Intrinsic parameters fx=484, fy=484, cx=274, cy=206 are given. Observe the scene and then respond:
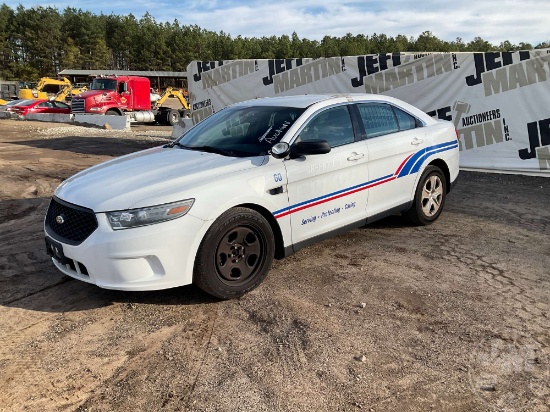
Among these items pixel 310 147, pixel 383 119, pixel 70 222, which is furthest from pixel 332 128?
pixel 70 222

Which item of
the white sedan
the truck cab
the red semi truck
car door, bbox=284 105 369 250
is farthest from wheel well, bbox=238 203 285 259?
the truck cab

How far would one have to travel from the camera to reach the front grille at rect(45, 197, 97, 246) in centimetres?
361

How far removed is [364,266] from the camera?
4.76 meters

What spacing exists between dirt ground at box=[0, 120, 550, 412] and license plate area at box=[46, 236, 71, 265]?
0.39m

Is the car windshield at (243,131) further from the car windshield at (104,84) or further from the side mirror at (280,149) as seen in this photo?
the car windshield at (104,84)

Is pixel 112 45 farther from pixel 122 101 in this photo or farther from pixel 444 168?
pixel 444 168

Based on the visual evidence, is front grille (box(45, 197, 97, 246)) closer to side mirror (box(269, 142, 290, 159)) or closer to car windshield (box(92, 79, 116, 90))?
side mirror (box(269, 142, 290, 159))

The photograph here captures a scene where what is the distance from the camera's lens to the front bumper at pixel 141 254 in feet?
11.4

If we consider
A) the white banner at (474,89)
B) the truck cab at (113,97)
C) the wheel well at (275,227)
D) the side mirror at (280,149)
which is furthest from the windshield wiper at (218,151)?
the truck cab at (113,97)

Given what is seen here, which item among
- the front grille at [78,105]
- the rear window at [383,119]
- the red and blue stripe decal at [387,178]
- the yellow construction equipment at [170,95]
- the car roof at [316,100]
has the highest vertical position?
the yellow construction equipment at [170,95]

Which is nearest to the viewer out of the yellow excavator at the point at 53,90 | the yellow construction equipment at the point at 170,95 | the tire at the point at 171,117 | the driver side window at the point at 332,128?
the driver side window at the point at 332,128

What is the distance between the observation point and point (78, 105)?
24844 mm

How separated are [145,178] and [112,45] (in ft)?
317

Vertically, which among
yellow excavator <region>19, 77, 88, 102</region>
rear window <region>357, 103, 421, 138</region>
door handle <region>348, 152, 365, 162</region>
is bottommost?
door handle <region>348, 152, 365, 162</region>
